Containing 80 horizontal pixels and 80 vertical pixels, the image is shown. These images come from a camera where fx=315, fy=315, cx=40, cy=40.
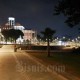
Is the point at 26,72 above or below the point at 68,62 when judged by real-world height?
below

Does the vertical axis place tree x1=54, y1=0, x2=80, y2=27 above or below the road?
above

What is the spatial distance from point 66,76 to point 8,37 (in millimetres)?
180200

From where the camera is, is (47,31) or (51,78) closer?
(51,78)

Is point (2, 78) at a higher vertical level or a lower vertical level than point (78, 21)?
lower

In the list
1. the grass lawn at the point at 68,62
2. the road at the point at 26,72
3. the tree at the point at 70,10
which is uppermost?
the tree at the point at 70,10

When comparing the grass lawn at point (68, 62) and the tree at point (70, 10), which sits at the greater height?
the tree at point (70, 10)

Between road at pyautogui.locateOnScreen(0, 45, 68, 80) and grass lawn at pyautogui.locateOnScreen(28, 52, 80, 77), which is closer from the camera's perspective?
road at pyautogui.locateOnScreen(0, 45, 68, 80)

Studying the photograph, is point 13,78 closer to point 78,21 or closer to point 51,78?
point 51,78

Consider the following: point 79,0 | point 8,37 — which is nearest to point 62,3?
point 79,0

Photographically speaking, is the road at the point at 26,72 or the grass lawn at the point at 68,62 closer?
the road at the point at 26,72

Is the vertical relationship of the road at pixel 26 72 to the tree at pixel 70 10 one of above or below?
below

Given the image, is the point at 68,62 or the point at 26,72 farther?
the point at 68,62

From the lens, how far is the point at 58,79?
54.1 feet

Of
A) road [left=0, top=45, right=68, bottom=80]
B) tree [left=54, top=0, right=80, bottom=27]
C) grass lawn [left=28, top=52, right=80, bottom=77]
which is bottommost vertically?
road [left=0, top=45, right=68, bottom=80]
